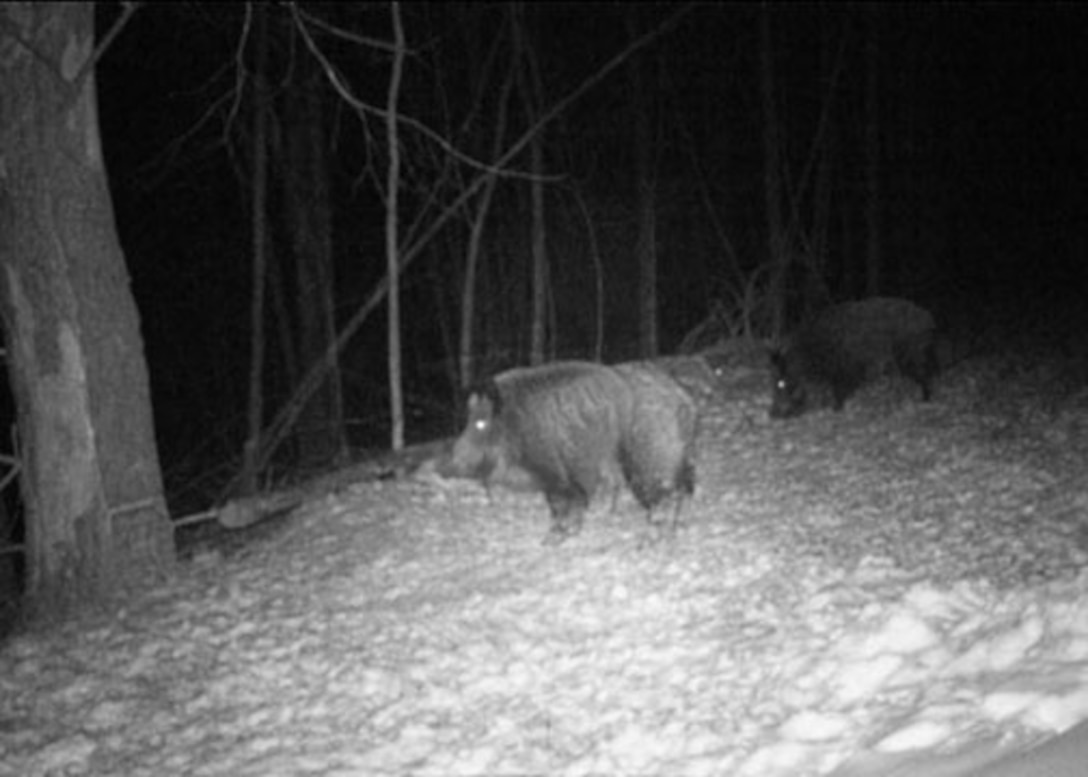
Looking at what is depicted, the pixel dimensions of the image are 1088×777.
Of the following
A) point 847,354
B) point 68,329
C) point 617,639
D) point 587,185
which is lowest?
point 617,639

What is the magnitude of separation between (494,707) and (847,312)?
883 centimetres

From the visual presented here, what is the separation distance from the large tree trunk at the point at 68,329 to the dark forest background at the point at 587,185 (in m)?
6.48

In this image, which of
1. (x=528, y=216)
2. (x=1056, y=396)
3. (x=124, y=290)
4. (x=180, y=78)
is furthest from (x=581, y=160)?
(x=124, y=290)

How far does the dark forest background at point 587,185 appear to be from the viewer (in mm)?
19875

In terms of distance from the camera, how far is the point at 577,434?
854cm

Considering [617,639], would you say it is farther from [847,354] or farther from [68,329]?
[847,354]

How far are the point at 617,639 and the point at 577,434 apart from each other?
2568mm

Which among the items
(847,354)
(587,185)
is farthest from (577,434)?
(587,185)

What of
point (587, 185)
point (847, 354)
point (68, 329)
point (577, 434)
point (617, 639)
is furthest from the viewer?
point (587, 185)

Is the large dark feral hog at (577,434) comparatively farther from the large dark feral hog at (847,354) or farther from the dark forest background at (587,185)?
the dark forest background at (587,185)

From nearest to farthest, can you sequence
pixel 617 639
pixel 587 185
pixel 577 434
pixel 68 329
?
pixel 617 639 < pixel 68 329 < pixel 577 434 < pixel 587 185

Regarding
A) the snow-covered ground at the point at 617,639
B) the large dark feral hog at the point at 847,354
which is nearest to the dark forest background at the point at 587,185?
the large dark feral hog at the point at 847,354

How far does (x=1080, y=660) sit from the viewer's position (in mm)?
4621

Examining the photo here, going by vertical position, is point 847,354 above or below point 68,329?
below
